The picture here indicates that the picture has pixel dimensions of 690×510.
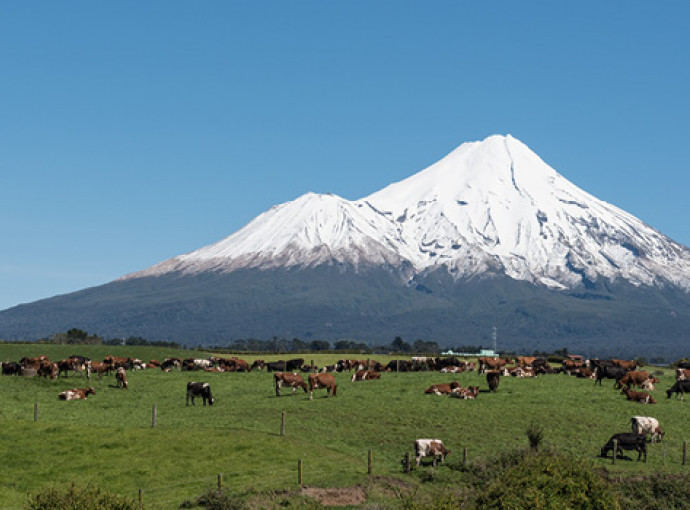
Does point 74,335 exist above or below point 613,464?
above

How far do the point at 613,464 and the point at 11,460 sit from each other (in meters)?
27.5

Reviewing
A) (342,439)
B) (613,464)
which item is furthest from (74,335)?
(613,464)

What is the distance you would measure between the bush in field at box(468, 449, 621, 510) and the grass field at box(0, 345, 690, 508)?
990 cm

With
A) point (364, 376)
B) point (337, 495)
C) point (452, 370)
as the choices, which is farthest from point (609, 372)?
point (337, 495)

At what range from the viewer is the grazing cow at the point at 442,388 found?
207 feet

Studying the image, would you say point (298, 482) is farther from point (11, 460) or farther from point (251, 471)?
point (11, 460)

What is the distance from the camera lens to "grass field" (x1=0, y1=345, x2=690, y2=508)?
41156 mm

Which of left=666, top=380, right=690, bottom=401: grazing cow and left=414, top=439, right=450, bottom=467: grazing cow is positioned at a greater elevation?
left=666, top=380, right=690, bottom=401: grazing cow

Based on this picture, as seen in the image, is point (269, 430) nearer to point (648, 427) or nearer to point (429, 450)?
point (429, 450)

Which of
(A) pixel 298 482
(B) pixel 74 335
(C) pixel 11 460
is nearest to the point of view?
(A) pixel 298 482

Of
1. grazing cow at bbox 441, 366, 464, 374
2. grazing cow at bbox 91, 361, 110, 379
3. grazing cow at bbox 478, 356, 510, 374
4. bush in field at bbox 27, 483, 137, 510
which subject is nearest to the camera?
bush in field at bbox 27, 483, 137, 510

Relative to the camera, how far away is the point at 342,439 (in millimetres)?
47938

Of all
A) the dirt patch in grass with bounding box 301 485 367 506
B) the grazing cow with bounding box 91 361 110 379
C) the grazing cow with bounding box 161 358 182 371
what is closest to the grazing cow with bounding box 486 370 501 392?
the dirt patch in grass with bounding box 301 485 367 506

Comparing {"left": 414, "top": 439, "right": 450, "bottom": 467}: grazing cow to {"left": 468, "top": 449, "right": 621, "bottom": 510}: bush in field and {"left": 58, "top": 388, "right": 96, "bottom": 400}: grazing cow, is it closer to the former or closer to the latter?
{"left": 468, "top": 449, "right": 621, "bottom": 510}: bush in field
